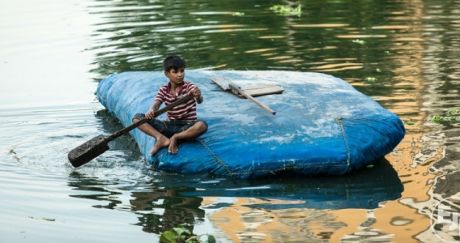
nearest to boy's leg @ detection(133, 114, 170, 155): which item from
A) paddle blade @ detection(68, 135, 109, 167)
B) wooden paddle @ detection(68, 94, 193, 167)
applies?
wooden paddle @ detection(68, 94, 193, 167)

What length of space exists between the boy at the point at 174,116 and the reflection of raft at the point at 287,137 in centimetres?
10

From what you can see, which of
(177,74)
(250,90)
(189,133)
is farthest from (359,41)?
(189,133)

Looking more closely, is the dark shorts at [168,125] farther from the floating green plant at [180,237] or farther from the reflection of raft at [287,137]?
the floating green plant at [180,237]

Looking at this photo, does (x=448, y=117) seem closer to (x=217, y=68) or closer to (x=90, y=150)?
(x=90, y=150)

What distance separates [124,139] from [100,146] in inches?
44.8

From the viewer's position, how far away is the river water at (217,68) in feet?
23.3

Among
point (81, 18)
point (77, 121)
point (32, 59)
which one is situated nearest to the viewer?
point (77, 121)

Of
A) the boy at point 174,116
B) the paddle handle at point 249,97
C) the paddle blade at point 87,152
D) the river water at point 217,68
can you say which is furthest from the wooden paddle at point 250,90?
the paddle blade at point 87,152

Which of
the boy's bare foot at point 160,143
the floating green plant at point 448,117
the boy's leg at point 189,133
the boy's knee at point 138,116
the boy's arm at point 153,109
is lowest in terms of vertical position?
the floating green plant at point 448,117

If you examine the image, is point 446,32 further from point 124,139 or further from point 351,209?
point 351,209

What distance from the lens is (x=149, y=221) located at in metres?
7.24

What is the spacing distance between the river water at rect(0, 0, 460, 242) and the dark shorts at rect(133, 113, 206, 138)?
0.38 meters

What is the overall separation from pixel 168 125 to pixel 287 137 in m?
1.09

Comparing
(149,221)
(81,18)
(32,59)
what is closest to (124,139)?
(149,221)
